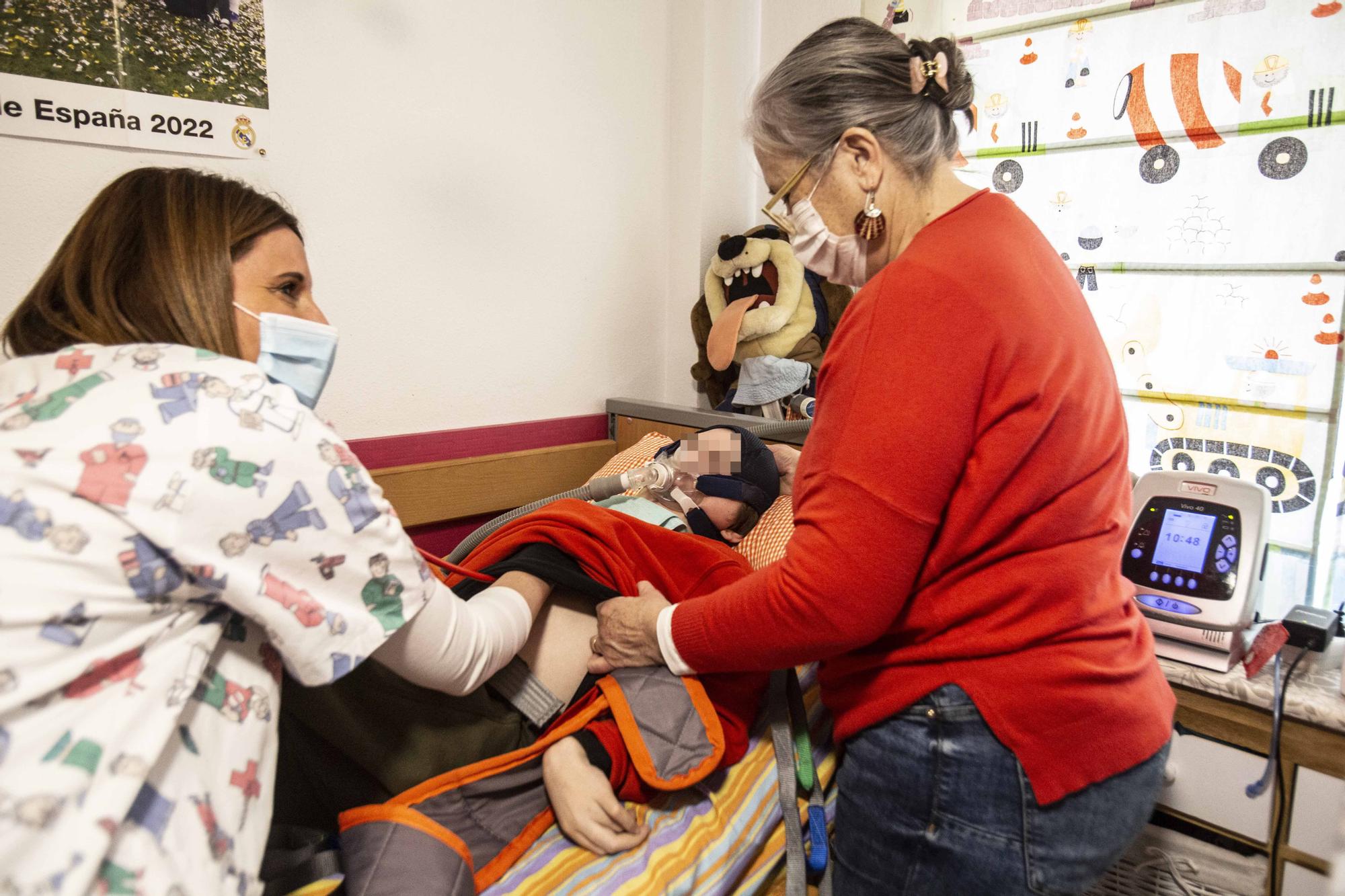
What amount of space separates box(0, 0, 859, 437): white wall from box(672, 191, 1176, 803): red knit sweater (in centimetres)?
120

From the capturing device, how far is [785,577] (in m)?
0.77

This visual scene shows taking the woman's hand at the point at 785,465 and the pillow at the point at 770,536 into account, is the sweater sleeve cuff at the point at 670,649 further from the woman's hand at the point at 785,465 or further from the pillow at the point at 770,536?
the woman's hand at the point at 785,465

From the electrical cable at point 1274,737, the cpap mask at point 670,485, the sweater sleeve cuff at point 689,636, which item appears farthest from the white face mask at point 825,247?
the electrical cable at point 1274,737

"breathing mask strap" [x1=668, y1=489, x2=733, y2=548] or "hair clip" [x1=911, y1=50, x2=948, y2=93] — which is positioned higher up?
"hair clip" [x1=911, y1=50, x2=948, y2=93]

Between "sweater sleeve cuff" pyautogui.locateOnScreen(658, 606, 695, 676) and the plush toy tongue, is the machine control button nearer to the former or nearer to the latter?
"sweater sleeve cuff" pyautogui.locateOnScreen(658, 606, 695, 676)

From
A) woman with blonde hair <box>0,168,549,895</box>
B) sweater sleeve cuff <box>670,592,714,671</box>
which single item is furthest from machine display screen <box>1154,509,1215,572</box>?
woman with blonde hair <box>0,168,549,895</box>

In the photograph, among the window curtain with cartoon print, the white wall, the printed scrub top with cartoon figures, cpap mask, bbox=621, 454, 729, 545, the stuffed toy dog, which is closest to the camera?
the printed scrub top with cartoon figures

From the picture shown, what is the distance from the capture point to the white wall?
1.47 meters

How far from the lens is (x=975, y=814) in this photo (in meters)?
0.77

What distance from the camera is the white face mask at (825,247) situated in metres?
0.92

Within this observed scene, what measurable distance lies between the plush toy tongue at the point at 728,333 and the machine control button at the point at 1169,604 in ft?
3.59

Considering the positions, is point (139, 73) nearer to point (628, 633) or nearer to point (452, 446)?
point (452, 446)

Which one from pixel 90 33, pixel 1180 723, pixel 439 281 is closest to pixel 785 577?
pixel 1180 723

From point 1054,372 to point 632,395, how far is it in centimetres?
158
